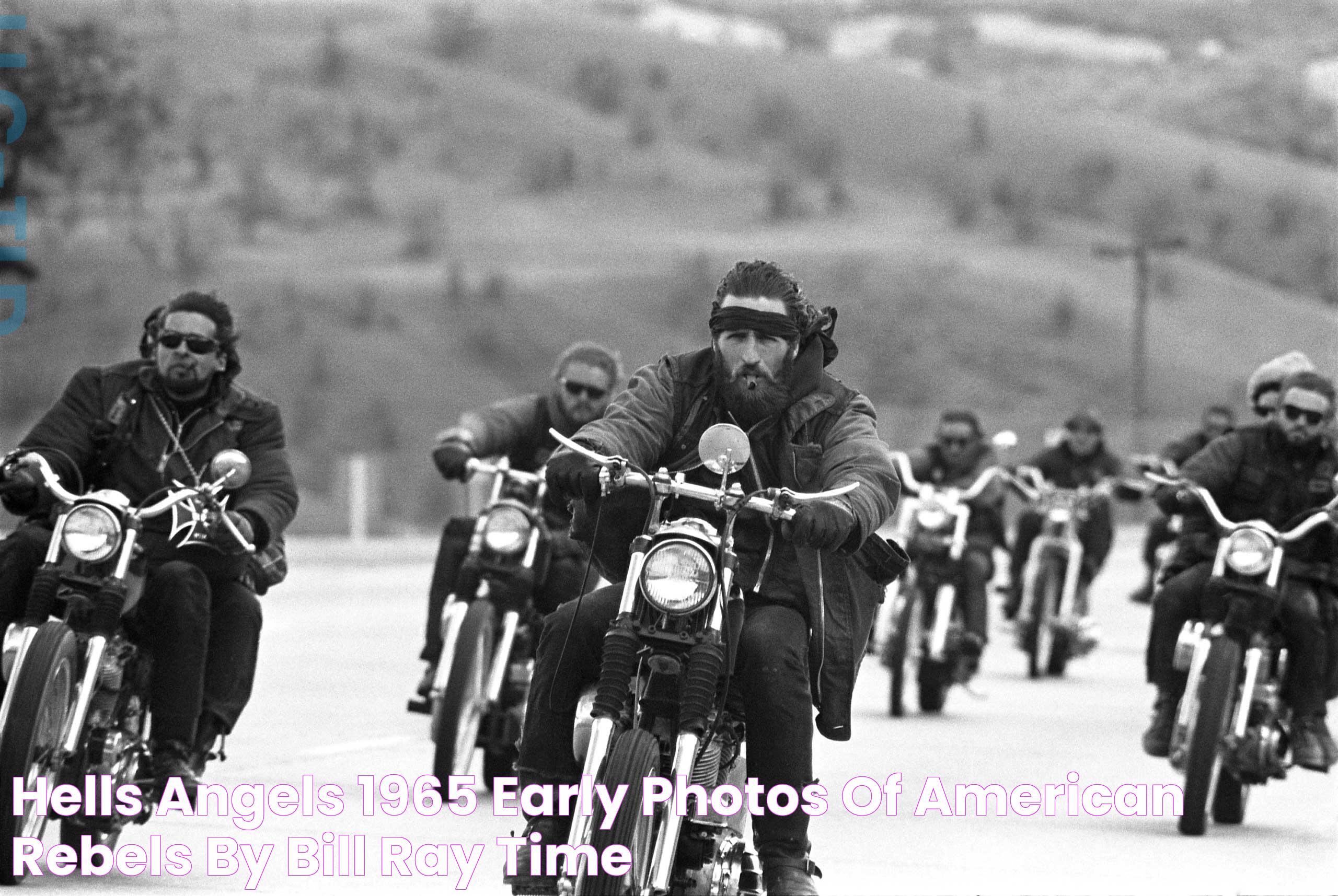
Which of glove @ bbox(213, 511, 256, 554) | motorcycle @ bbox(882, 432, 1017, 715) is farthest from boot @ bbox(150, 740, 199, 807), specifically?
motorcycle @ bbox(882, 432, 1017, 715)

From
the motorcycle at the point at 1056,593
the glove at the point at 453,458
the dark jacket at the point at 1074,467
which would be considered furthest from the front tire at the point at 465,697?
the dark jacket at the point at 1074,467

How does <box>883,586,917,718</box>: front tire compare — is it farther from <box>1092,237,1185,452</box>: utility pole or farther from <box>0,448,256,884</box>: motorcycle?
<box>1092,237,1185,452</box>: utility pole

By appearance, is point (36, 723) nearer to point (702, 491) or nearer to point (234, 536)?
point (234, 536)

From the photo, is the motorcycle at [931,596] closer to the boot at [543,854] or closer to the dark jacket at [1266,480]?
the dark jacket at [1266,480]

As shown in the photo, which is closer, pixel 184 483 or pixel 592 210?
pixel 184 483

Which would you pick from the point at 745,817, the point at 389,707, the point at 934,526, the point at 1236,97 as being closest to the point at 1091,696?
the point at 934,526

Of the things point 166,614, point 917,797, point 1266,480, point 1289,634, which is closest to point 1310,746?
point 1289,634

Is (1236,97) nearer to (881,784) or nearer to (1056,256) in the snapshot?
(1056,256)

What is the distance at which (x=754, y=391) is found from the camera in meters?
7.86

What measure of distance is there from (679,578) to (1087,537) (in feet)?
47.7

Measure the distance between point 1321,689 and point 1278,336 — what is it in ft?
222

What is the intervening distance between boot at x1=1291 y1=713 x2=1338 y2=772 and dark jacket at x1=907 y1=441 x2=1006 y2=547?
Answer: 6.34 m

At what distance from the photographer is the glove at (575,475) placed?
7.50 metres

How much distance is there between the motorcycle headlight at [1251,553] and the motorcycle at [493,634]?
2.88 m
